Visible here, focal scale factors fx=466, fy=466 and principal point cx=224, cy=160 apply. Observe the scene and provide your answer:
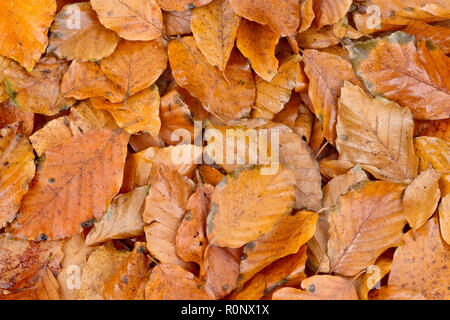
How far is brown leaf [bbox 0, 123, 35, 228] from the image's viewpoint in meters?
0.75

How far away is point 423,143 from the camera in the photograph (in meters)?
0.81

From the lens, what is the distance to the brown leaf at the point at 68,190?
29.9 inches

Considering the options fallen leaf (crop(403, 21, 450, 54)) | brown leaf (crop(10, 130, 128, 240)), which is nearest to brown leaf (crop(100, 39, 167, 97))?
brown leaf (crop(10, 130, 128, 240))

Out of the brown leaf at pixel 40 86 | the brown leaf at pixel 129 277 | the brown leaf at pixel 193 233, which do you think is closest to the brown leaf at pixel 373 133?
the brown leaf at pixel 193 233

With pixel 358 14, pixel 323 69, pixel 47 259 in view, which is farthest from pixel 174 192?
pixel 358 14

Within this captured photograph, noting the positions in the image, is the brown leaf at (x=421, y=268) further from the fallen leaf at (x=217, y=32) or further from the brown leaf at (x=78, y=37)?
the brown leaf at (x=78, y=37)

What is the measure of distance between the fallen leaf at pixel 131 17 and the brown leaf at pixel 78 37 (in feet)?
0.10

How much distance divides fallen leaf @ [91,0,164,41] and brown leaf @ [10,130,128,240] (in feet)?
0.67

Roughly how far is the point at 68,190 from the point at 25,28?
0.29 metres

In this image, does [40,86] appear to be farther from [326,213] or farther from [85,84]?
[326,213]

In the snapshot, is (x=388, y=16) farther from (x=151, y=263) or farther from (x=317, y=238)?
(x=151, y=263)

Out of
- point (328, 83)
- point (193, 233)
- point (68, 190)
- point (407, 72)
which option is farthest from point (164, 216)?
point (407, 72)

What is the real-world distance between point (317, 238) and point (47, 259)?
0.45 metres

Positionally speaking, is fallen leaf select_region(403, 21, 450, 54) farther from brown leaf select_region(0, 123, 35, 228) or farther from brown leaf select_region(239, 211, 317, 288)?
brown leaf select_region(0, 123, 35, 228)
